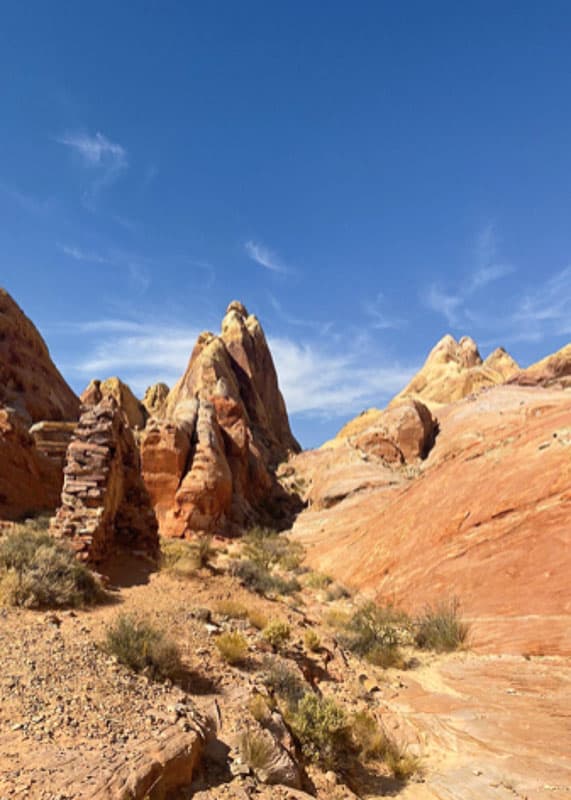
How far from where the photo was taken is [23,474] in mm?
20375

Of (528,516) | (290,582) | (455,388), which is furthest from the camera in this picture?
(455,388)

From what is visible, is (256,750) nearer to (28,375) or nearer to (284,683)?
(284,683)

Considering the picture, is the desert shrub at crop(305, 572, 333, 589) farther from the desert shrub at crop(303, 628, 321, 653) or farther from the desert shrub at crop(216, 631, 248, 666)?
the desert shrub at crop(216, 631, 248, 666)

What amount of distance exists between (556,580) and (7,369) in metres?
27.1

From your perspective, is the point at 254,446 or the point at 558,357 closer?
the point at 254,446

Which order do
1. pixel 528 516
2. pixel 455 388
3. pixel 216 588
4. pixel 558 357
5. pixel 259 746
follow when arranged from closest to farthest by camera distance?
pixel 259 746 < pixel 216 588 < pixel 528 516 < pixel 558 357 < pixel 455 388

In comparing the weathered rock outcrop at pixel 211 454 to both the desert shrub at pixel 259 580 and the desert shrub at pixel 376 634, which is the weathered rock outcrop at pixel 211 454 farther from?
the desert shrub at pixel 376 634

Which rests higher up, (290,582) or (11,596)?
(11,596)

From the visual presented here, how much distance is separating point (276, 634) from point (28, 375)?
2446 cm

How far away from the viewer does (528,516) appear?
1366 cm

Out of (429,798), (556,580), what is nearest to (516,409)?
(556,580)

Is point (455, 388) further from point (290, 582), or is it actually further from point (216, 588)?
point (216, 588)

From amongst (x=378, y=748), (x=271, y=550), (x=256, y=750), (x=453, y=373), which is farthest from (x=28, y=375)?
(x=453, y=373)

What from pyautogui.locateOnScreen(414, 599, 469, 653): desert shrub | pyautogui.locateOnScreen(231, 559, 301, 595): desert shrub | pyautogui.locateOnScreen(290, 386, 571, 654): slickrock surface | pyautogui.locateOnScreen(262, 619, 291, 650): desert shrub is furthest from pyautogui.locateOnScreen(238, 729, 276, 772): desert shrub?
pyautogui.locateOnScreen(231, 559, 301, 595): desert shrub
